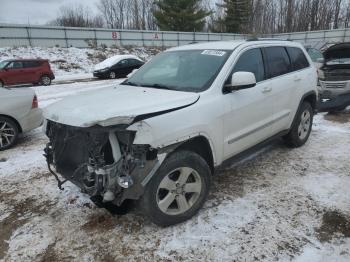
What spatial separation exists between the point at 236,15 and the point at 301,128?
4631 cm

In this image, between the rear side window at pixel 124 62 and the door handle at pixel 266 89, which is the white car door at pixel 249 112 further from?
the rear side window at pixel 124 62

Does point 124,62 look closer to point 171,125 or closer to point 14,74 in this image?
point 14,74

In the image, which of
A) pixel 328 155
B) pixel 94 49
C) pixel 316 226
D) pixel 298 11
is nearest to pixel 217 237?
pixel 316 226

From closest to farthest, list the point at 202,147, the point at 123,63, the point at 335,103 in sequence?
the point at 202,147, the point at 335,103, the point at 123,63

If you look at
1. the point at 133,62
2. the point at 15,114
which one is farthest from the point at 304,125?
the point at 133,62

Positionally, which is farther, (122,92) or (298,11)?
(298,11)

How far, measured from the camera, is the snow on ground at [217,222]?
10.2 feet

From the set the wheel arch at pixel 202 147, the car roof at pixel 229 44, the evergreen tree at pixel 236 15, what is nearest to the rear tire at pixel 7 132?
the car roof at pixel 229 44

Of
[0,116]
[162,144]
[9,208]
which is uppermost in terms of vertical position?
[162,144]

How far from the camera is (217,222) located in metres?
3.53

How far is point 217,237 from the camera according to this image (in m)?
3.29

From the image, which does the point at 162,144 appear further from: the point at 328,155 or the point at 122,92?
the point at 328,155

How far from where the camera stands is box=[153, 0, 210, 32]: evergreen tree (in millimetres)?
41844

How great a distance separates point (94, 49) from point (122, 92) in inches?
1118
